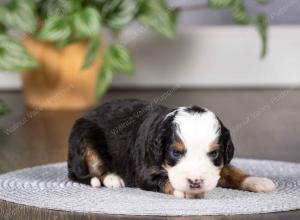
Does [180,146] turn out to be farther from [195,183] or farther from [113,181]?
[113,181]

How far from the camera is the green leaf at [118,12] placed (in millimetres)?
4145

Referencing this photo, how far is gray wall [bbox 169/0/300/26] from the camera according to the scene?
17.2 ft

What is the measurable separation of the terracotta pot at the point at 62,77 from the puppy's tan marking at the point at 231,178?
2.33m

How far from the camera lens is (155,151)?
81.1 inches

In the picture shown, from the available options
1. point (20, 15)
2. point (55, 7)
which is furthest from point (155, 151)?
point (55, 7)

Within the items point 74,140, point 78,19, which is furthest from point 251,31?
point 74,140

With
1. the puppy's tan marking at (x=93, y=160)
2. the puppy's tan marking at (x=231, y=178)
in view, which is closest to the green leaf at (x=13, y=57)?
the puppy's tan marking at (x=93, y=160)

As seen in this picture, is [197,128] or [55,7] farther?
[55,7]

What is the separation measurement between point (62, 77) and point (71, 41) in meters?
0.21

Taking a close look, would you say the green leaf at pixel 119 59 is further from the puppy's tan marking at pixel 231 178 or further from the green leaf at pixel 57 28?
the puppy's tan marking at pixel 231 178

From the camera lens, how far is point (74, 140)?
91.2 inches

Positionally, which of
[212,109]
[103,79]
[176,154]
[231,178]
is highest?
[176,154]

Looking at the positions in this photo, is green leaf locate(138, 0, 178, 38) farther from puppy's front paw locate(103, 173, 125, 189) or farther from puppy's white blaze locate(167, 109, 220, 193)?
puppy's white blaze locate(167, 109, 220, 193)

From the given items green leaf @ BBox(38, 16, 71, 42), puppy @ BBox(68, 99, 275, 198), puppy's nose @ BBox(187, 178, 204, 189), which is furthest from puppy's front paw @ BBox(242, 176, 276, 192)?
green leaf @ BBox(38, 16, 71, 42)
